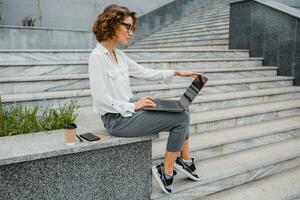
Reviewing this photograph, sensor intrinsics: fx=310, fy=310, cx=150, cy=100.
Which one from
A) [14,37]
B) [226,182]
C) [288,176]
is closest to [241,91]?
[288,176]

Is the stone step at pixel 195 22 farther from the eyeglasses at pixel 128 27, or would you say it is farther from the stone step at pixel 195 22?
the eyeglasses at pixel 128 27

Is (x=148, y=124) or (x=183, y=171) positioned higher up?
(x=148, y=124)

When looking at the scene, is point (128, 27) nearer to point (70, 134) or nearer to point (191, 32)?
point (70, 134)

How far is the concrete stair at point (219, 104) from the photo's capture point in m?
3.52

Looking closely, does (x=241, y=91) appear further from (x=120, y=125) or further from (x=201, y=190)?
(x=120, y=125)

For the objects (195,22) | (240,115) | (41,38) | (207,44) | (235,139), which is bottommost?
(235,139)

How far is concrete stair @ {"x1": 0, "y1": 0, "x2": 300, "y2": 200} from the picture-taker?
352 centimetres

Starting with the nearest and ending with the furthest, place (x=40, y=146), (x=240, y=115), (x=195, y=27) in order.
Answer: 1. (x=40, y=146)
2. (x=240, y=115)
3. (x=195, y=27)

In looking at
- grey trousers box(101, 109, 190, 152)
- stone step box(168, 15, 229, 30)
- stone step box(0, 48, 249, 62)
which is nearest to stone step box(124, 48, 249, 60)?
stone step box(0, 48, 249, 62)

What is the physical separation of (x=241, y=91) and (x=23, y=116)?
3.97 metres

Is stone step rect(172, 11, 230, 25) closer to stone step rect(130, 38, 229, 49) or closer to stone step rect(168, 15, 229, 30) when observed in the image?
stone step rect(168, 15, 229, 30)

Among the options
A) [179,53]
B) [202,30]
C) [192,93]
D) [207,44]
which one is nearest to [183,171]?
[192,93]

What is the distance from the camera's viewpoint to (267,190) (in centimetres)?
343

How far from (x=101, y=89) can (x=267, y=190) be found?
220cm
